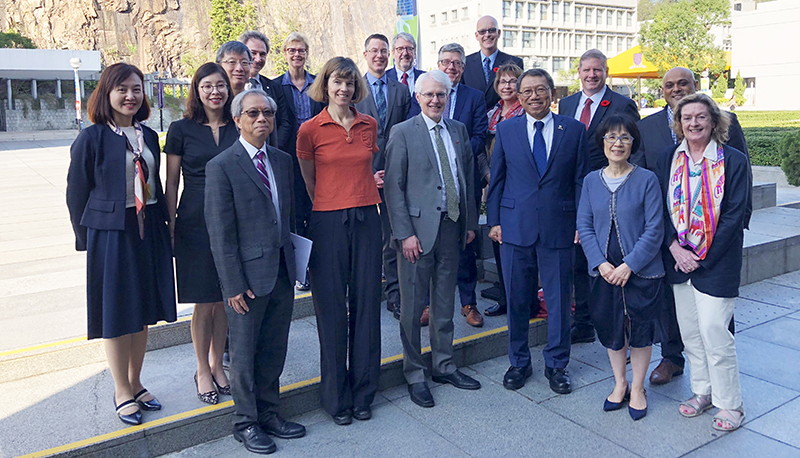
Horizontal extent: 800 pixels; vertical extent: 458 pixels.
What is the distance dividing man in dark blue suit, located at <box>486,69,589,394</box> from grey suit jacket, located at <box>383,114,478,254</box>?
54 cm

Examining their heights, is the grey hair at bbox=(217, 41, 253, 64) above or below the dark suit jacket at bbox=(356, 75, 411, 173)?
above

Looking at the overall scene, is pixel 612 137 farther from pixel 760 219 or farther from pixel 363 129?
pixel 760 219

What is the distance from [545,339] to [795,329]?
221 cm

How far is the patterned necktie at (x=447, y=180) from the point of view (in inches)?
162

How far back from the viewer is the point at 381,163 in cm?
500

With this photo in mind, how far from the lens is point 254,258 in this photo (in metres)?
3.37

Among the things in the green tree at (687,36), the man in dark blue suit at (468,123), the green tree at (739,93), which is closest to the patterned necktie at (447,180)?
the man in dark blue suit at (468,123)

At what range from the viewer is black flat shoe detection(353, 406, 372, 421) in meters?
3.86

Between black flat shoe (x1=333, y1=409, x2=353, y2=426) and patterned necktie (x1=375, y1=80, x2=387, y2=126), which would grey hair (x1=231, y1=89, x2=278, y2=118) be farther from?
black flat shoe (x1=333, y1=409, x2=353, y2=426)

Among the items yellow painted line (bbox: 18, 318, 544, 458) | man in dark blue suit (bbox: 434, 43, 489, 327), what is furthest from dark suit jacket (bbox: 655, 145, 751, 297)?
yellow painted line (bbox: 18, 318, 544, 458)

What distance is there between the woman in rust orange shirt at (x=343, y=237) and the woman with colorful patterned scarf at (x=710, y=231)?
72.5 inches

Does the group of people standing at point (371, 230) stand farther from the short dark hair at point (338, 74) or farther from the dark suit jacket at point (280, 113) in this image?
the dark suit jacket at point (280, 113)

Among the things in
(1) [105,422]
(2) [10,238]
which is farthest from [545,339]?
(2) [10,238]

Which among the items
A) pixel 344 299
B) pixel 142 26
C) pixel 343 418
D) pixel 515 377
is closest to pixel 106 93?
pixel 344 299
